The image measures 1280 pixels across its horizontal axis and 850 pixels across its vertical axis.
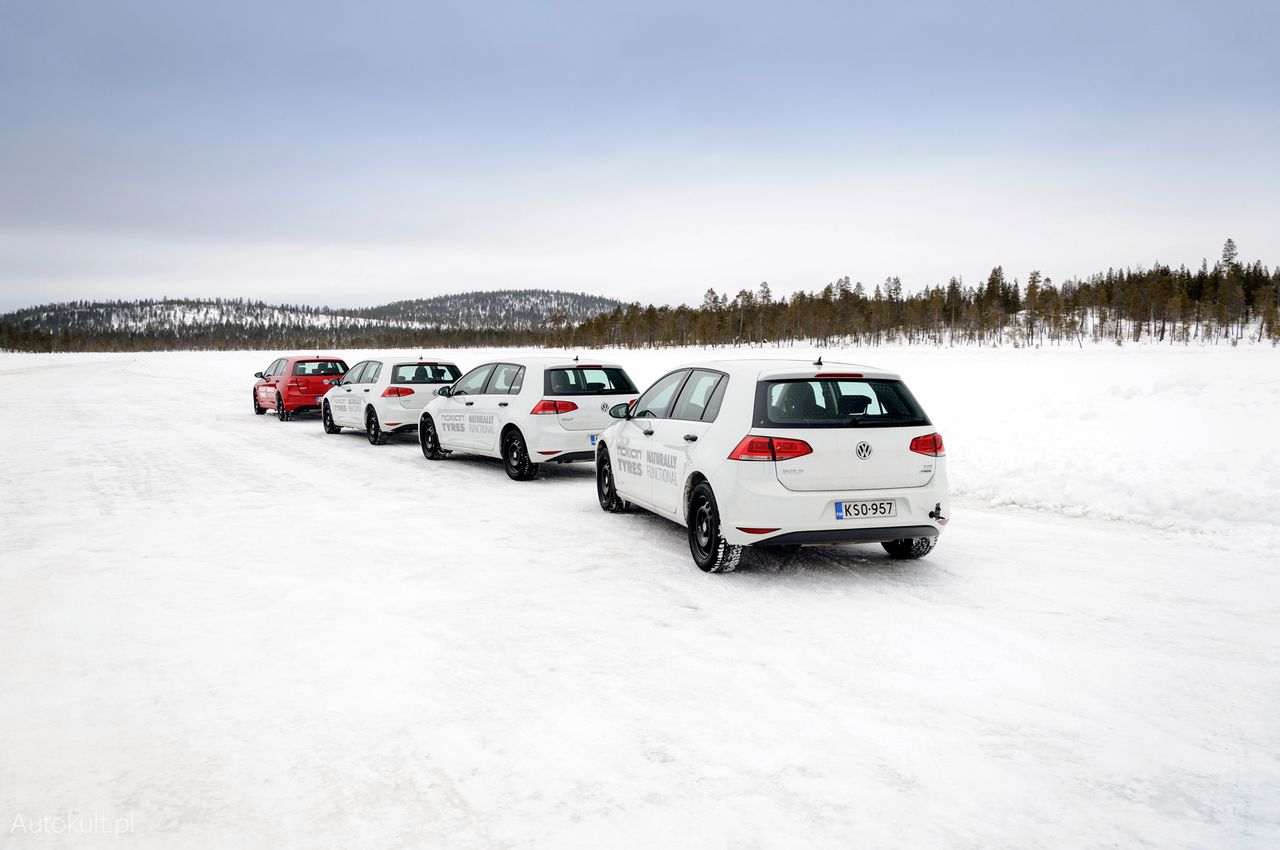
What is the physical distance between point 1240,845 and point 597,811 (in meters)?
2.30

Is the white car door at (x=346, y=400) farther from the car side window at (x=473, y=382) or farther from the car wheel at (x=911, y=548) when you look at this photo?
the car wheel at (x=911, y=548)

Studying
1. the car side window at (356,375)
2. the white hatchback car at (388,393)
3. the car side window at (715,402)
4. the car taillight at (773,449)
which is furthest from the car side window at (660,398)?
the car side window at (356,375)

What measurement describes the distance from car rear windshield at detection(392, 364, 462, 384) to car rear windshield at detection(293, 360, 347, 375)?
243 inches

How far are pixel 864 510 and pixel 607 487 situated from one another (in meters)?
3.79

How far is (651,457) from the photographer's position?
825 cm

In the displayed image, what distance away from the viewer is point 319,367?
2278 centimetres

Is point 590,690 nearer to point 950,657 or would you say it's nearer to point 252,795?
point 252,795

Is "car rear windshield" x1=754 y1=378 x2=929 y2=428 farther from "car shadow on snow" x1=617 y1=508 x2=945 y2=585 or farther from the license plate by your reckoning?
"car shadow on snow" x1=617 y1=508 x2=945 y2=585

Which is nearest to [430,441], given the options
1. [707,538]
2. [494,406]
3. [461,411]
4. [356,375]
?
[461,411]

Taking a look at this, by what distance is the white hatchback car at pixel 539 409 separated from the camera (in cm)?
→ 1171

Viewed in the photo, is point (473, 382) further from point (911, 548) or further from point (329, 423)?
point (911, 548)

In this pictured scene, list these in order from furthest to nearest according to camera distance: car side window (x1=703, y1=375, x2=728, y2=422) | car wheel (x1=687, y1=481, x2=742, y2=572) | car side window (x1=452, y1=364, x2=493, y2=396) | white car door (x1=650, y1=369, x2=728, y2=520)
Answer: car side window (x1=452, y1=364, x2=493, y2=396), white car door (x1=650, y1=369, x2=728, y2=520), car side window (x1=703, y1=375, x2=728, y2=422), car wheel (x1=687, y1=481, x2=742, y2=572)

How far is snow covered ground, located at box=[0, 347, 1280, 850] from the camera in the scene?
128 inches

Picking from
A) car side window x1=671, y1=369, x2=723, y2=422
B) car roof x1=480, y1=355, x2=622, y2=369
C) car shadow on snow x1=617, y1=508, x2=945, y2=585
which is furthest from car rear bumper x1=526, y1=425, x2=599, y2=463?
car side window x1=671, y1=369, x2=723, y2=422
